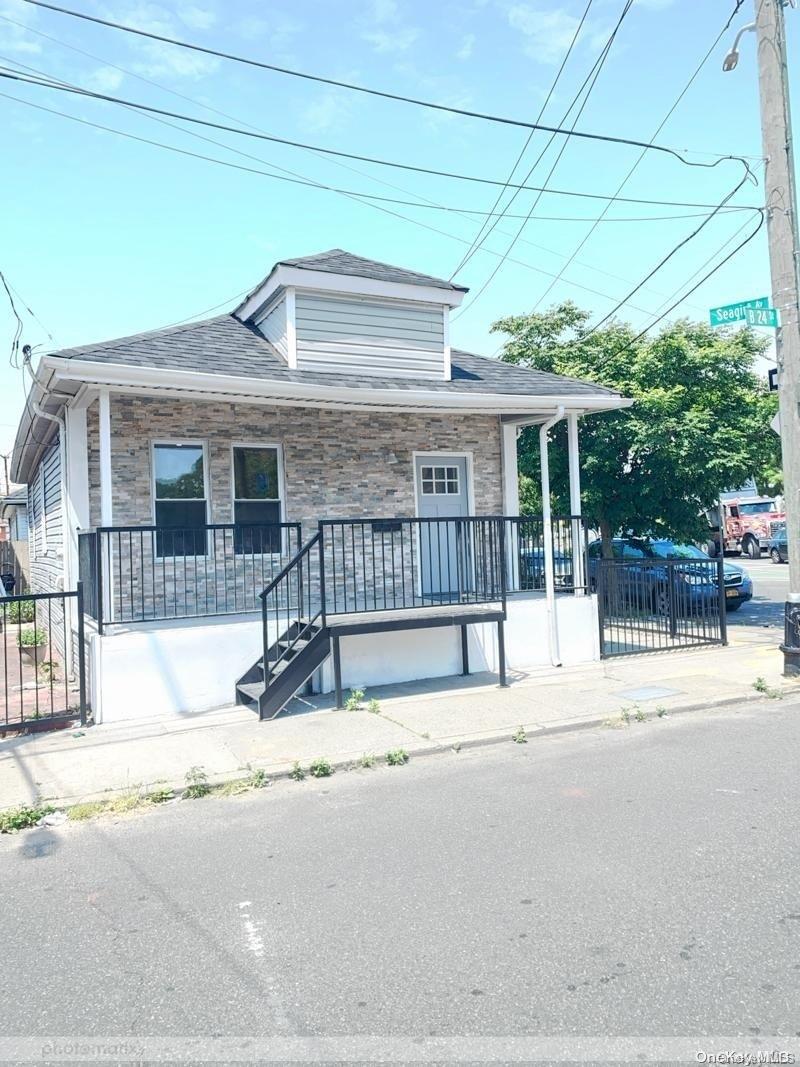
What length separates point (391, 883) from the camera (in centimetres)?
430

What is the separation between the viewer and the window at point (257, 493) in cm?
1056

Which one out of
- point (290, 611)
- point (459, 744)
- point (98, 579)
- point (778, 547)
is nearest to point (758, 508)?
point (778, 547)

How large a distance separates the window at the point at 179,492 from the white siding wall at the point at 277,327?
1751mm

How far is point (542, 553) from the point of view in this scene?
456 inches

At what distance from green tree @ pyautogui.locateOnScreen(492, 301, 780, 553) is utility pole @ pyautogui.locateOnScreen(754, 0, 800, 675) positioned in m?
4.07

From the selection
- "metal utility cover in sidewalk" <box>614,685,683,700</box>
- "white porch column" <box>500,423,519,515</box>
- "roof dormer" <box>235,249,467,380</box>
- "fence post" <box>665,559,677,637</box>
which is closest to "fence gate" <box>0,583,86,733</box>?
"roof dormer" <box>235,249,467,380</box>

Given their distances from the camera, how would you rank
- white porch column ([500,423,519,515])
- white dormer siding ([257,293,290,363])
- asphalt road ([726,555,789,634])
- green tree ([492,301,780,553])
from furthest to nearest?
1. asphalt road ([726,555,789,634])
2. green tree ([492,301,780,553])
3. white porch column ([500,423,519,515])
4. white dormer siding ([257,293,290,363])

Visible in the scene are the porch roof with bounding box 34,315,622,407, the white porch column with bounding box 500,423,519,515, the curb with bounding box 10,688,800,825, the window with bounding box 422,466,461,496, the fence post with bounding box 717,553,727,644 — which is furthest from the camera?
the white porch column with bounding box 500,423,519,515

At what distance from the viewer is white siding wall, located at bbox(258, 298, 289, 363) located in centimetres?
1070

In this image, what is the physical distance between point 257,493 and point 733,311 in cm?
641

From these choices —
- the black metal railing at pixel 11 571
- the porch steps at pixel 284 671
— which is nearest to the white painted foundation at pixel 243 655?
the porch steps at pixel 284 671

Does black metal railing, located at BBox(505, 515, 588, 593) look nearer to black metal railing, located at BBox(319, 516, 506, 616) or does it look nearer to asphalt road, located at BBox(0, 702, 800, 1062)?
black metal railing, located at BBox(319, 516, 506, 616)

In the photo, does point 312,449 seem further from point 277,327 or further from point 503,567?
point 503,567

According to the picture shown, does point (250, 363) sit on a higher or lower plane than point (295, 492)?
higher
